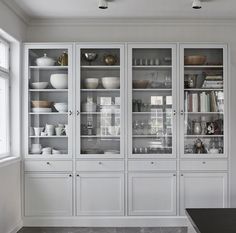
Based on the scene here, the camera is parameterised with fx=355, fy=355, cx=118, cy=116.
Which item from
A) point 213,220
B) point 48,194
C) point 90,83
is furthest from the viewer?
point 90,83

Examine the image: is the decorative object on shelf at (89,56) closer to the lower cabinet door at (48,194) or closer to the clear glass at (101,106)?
the clear glass at (101,106)

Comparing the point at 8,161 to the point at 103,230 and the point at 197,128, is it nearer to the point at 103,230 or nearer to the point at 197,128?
the point at 103,230

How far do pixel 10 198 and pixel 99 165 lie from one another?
1.11 meters

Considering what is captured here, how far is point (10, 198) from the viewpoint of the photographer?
13.2 ft

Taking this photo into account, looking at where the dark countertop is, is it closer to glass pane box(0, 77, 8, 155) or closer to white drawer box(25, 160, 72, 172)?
white drawer box(25, 160, 72, 172)

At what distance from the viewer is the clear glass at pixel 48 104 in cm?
447

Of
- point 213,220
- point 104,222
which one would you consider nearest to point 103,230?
point 104,222

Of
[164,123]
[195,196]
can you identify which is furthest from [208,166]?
[164,123]

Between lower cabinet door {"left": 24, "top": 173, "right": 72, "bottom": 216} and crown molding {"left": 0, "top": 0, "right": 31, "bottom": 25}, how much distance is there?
1.95m

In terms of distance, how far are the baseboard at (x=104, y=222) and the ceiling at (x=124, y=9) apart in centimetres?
254

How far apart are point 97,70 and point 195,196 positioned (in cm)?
201

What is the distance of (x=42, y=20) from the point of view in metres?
4.67

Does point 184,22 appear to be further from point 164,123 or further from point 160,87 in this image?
point 164,123

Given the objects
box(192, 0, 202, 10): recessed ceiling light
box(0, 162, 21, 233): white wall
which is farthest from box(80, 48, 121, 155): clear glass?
box(192, 0, 202, 10): recessed ceiling light
